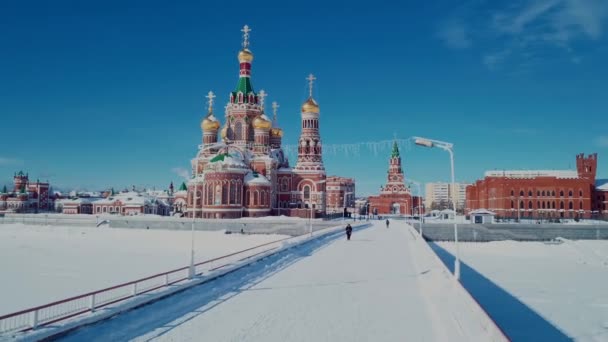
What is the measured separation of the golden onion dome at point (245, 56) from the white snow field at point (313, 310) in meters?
52.2

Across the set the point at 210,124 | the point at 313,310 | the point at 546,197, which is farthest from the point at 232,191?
the point at 546,197

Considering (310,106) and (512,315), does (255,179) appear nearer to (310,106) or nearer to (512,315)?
(310,106)

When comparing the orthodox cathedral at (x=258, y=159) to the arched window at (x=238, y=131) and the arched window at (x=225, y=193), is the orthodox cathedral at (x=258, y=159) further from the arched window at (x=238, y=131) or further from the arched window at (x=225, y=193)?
the arched window at (x=225, y=193)

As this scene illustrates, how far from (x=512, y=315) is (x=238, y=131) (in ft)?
181

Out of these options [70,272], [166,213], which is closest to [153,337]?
[70,272]

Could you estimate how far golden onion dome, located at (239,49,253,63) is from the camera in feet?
216

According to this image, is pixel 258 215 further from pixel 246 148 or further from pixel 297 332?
pixel 297 332

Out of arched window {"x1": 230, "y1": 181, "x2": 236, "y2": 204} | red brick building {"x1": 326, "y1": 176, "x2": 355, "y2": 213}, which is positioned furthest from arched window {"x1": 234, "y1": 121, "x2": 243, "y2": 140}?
red brick building {"x1": 326, "y1": 176, "x2": 355, "y2": 213}

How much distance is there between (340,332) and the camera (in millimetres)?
9688

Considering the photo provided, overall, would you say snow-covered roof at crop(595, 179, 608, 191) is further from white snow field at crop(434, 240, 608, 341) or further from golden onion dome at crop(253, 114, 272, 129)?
golden onion dome at crop(253, 114, 272, 129)

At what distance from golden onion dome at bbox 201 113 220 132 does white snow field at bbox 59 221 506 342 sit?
53.5 metres

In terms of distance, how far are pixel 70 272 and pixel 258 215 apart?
37587 mm

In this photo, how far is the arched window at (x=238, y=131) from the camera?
216 feet

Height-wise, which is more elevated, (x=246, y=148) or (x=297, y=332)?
(x=246, y=148)
